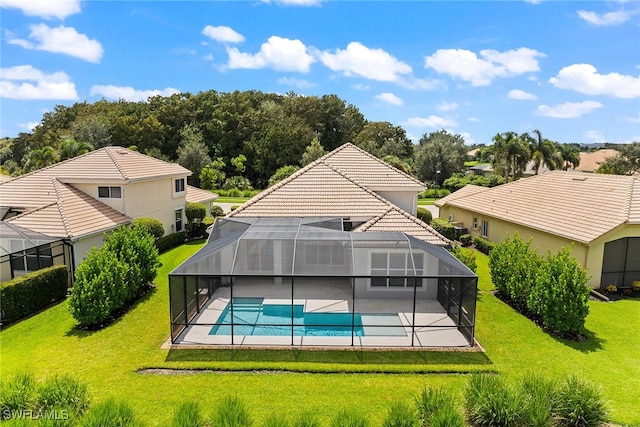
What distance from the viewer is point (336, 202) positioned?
66.6ft

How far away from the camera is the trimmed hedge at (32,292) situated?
14309 millimetres

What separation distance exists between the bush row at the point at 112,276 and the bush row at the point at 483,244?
1962 cm

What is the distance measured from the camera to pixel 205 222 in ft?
94.0

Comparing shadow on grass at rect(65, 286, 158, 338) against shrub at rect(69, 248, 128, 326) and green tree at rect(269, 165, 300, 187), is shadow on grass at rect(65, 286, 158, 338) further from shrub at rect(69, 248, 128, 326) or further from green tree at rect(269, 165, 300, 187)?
green tree at rect(269, 165, 300, 187)

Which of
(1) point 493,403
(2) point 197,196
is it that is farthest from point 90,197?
(1) point 493,403

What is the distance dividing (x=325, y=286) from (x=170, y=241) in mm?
→ 13241

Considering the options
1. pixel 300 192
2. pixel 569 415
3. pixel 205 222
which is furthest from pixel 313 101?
pixel 569 415

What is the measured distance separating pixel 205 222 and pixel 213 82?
3864 centimetres

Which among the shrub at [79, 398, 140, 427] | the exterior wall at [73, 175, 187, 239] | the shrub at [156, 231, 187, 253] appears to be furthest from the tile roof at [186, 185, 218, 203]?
the shrub at [79, 398, 140, 427]

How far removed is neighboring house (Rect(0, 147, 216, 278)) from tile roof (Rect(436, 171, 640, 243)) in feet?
71.8

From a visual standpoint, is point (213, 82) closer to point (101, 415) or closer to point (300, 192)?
point (300, 192)

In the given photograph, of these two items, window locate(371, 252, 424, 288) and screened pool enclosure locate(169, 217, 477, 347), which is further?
window locate(371, 252, 424, 288)

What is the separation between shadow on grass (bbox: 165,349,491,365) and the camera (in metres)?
11.7

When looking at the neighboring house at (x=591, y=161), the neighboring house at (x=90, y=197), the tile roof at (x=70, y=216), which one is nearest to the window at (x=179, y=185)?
the neighboring house at (x=90, y=197)
